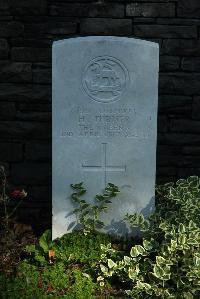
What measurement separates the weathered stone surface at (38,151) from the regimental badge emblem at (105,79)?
3.27ft

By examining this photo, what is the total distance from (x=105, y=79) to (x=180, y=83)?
3.24ft

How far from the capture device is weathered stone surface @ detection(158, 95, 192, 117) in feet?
12.5

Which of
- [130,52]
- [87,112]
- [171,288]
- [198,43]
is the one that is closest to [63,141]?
[87,112]

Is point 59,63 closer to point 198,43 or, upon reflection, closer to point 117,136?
point 117,136

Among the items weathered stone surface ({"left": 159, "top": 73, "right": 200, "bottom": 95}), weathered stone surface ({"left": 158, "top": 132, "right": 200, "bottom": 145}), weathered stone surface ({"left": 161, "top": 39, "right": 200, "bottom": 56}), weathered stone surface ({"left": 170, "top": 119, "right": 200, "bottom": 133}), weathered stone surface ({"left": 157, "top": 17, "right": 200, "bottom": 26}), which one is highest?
weathered stone surface ({"left": 157, "top": 17, "right": 200, "bottom": 26})

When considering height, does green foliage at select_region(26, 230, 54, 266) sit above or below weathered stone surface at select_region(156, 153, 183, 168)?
below

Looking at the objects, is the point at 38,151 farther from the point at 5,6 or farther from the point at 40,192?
the point at 5,6

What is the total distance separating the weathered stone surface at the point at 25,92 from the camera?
3764 mm

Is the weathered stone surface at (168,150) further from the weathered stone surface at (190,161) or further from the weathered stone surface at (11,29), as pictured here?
the weathered stone surface at (11,29)

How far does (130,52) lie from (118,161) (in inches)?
26.0

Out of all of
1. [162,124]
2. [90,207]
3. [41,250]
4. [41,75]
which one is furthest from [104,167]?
[41,75]

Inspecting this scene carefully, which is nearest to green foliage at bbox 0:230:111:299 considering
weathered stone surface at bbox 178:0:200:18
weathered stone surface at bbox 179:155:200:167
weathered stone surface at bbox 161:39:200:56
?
weathered stone surface at bbox 179:155:200:167

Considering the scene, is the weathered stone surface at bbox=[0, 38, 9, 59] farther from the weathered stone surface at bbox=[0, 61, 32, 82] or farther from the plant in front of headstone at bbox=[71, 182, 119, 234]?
the plant in front of headstone at bbox=[71, 182, 119, 234]

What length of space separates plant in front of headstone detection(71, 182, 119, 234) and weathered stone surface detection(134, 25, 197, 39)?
4.11 feet
